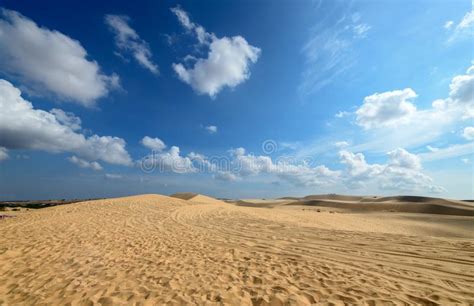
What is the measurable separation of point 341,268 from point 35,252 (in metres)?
11.0

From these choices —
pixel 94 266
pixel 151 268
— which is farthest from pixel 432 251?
pixel 94 266

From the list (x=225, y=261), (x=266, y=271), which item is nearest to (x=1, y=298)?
(x=225, y=261)

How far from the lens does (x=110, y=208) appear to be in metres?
19.7

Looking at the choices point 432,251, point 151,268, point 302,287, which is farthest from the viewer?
point 432,251

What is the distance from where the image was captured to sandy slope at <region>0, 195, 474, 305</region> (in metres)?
5.21

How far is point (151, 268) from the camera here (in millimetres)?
7016

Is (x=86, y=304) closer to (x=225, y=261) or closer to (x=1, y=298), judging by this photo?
(x=1, y=298)

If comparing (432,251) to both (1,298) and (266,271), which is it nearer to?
(266,271)

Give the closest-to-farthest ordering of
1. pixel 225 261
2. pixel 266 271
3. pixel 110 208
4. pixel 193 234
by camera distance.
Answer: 1. pixel 266 271
2. pixel 225 261
3. pixel 193 234
4. pixel 110 208

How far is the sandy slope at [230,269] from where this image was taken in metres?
5.21

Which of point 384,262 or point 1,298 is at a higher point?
point 384,262

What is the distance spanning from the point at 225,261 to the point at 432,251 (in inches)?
288

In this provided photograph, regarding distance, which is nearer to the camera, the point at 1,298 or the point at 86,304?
the point at 86,304

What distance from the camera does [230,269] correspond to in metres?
6.81
